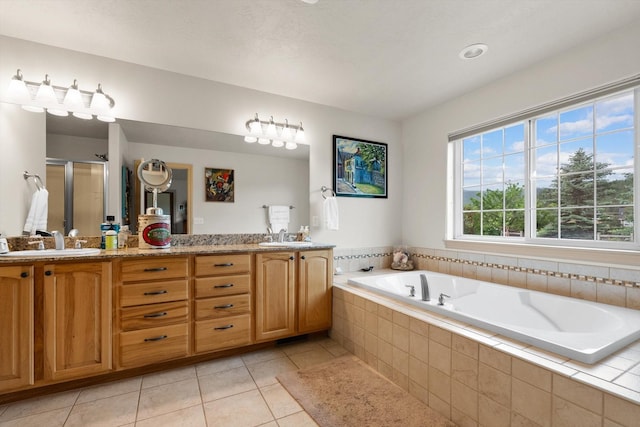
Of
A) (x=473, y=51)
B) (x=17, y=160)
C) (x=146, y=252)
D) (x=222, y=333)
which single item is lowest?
(x=222, y=333)

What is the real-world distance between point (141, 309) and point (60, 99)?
1.61 meters

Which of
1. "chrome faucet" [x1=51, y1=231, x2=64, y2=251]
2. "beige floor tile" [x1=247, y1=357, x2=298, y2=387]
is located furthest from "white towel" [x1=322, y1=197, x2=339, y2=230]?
"chrome faucet" [x1=51, y1=231, x2=64, y2=251]

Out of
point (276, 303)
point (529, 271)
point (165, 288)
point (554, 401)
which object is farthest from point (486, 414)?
point (165, 288)

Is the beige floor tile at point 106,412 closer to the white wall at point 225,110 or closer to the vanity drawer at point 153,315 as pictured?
the vanity drawer at point 153,315

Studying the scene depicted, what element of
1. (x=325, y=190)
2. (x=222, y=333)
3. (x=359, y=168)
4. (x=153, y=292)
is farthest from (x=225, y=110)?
(x=222, y=333)

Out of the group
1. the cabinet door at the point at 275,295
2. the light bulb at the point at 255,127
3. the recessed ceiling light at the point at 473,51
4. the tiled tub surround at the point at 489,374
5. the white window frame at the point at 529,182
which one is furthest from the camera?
the light bulb at the point at 255,127

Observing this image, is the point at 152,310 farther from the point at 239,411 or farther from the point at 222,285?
the point at 239,411

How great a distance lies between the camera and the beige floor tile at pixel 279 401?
168cm

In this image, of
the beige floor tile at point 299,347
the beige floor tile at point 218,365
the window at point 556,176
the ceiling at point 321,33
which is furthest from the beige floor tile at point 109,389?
the window at point 556,176

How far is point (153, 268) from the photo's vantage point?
2012mm

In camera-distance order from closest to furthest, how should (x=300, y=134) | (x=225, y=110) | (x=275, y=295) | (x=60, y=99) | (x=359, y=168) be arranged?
(x=60, y=99) < (x=275, y=295) < (x=225, y=110) < (x=300, y=134) < (x=359, y=168)

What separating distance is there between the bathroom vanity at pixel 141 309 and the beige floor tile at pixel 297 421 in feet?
2.65

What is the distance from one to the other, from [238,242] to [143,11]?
1.78 metres

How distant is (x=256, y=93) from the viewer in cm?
281
